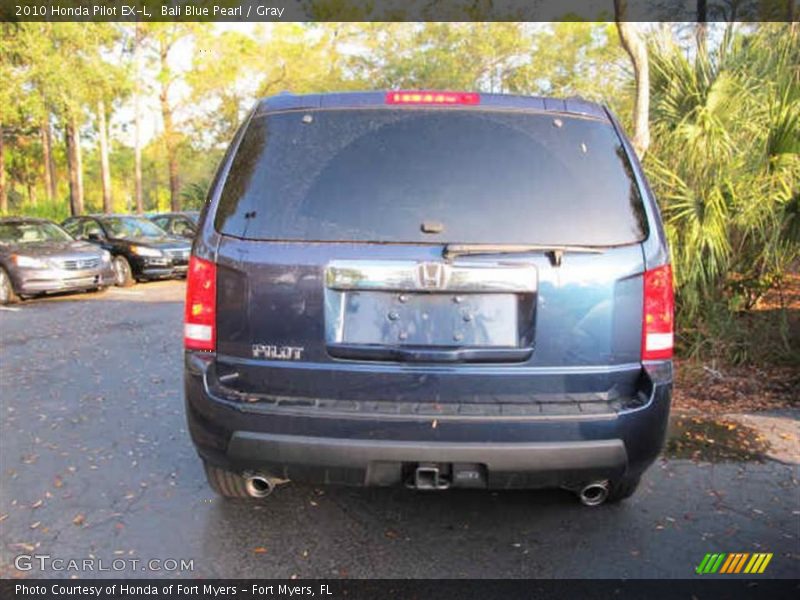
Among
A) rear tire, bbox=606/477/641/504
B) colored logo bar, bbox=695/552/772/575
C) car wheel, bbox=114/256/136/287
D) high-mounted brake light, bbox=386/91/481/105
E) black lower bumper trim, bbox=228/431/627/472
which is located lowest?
car wheel, bbox=114/256/136/287

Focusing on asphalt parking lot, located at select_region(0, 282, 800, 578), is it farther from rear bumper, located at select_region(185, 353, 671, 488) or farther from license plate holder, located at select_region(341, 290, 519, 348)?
license plate holder, located at select_region(341, 290, 519, 348)

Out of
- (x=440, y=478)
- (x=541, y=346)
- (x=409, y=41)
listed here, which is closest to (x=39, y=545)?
(x=440, y=478)

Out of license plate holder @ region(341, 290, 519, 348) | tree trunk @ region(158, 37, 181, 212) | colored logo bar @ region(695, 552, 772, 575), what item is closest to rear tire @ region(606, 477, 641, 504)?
colored logo bar @ region(695, 552, 772, 575)

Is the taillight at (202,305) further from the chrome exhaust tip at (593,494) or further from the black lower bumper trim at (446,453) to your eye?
the chrome exhaust tip at (593,494)

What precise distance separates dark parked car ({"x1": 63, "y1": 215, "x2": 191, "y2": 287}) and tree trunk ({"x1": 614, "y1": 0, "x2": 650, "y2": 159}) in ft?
34.2

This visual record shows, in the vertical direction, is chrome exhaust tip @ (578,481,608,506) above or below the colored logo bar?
above

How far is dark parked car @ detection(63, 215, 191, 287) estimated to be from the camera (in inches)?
576

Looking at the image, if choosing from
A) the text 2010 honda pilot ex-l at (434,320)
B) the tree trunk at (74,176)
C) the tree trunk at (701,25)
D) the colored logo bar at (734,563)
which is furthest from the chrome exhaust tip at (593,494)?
the tree trunk at (74,176)

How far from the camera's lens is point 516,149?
2869 mm
